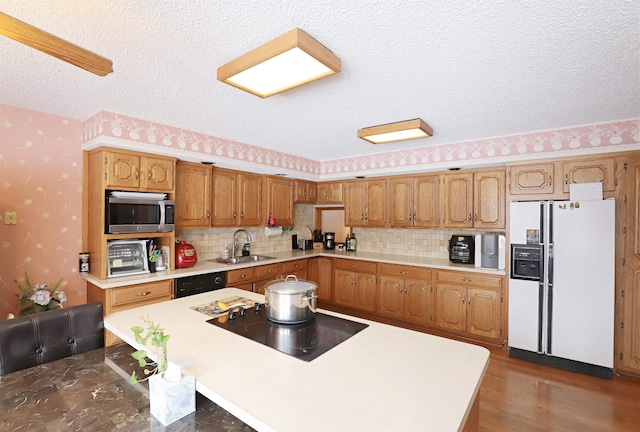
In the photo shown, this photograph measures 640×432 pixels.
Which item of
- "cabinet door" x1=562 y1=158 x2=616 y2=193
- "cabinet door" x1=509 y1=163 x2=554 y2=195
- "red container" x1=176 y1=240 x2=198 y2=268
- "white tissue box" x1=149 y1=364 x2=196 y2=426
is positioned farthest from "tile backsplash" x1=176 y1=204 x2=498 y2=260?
"white tissue box" x1=149 y1=364 x2=196 y2=426

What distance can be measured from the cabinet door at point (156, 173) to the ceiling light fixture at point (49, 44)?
4.64 ft

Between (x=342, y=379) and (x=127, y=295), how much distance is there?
2370 millimetres

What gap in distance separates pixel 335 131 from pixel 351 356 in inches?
96.6

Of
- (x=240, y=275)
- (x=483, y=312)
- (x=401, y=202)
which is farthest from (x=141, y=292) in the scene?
(x=483, y=312)

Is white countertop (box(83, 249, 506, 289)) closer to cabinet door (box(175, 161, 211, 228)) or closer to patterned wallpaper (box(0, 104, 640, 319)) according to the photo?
patterned wallpaper (box(0, 104, 640, 319))

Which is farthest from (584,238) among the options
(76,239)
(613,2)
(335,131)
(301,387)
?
(76,239)

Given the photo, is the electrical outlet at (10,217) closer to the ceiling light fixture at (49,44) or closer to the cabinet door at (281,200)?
the ceiling light fixture at (49,44)

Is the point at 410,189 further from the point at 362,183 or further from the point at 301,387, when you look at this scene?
the point at 301,387

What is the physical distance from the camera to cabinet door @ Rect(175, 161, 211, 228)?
10.9ft

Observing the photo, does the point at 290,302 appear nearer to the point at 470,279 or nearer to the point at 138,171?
the point at 138,171

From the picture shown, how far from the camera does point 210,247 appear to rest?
4004mm

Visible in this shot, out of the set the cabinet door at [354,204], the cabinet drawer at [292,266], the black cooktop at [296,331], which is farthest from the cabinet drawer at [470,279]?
the black cooktop at [296,331]

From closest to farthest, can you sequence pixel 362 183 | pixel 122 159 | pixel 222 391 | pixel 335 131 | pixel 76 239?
pixel 222 391, pixel 122 159, pixel 76 239, pixel 335 131, pixel 362 183

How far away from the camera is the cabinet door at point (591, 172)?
9.12ft
